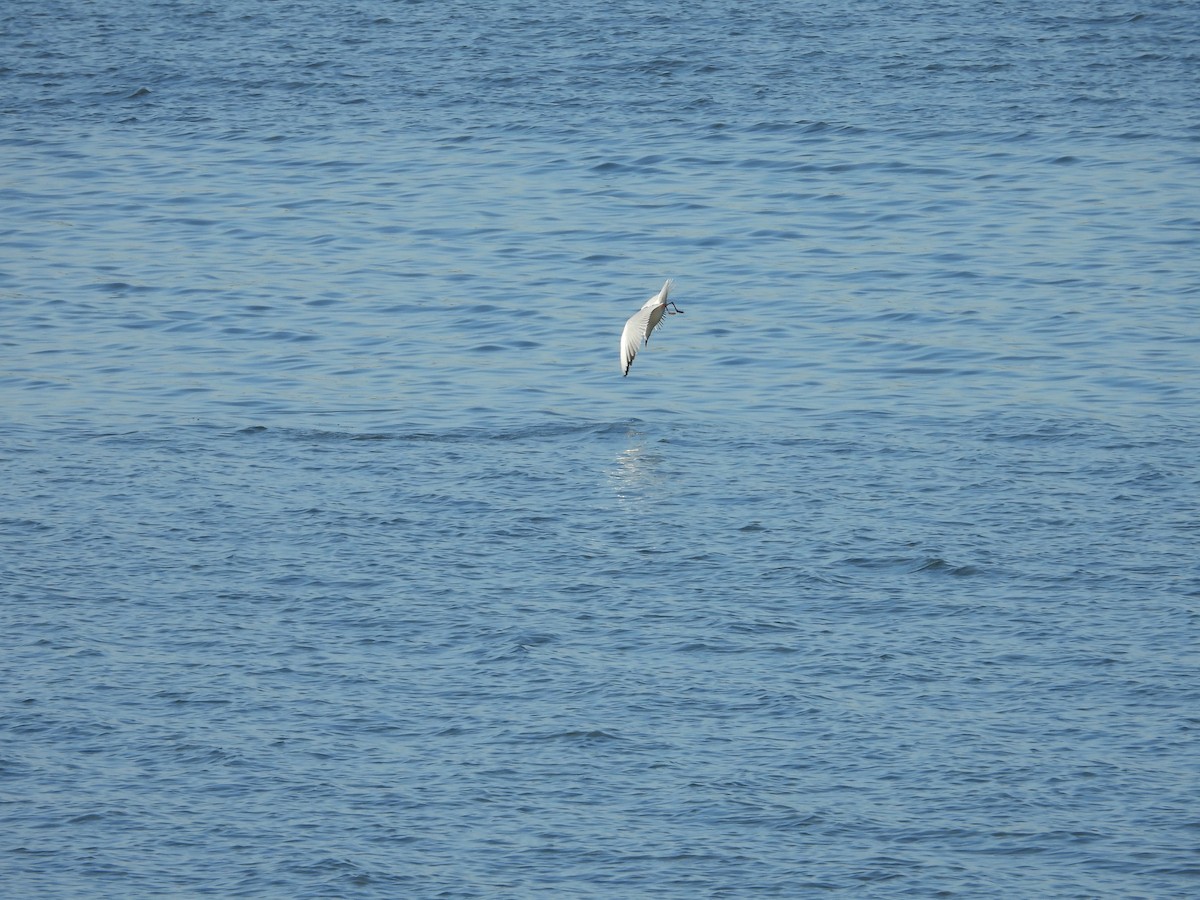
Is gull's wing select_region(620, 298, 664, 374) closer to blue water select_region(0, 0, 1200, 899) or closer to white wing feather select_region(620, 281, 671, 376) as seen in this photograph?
white wing feather select_region(620, 281, 671, 376)

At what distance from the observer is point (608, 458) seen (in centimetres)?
1803

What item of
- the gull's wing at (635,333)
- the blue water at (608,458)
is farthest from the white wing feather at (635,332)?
the blue water at (608,458)

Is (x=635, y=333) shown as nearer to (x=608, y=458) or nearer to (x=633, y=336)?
(x=633, y=336)

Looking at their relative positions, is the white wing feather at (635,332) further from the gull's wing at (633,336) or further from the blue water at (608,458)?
the blue water at (608,458)

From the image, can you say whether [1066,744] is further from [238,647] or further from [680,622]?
[238,647]

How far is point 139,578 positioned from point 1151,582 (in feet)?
26.6

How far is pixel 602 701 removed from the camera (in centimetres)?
1302

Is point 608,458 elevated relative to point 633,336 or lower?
lower

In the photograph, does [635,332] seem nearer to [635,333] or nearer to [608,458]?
[635,333]

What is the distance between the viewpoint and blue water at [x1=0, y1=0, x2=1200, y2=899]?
11719mm

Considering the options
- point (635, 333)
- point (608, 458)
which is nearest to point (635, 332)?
point (635, 333)

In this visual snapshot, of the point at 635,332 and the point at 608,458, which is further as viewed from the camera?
the point at 635,332

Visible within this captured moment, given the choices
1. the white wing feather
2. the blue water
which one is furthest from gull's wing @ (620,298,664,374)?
the blue water

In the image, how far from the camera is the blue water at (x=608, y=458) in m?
11.7
